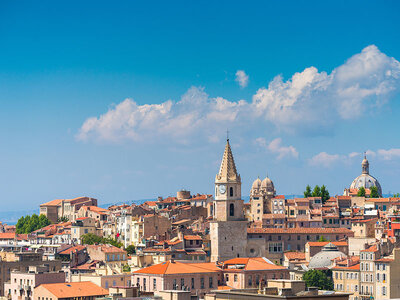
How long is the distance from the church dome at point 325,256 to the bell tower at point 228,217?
28.2 ft

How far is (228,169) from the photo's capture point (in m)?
112

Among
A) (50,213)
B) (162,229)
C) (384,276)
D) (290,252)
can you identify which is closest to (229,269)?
(384,276)

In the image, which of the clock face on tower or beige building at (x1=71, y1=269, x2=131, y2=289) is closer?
beige building at (x1=71, y1=269, x2=131, y2=289)

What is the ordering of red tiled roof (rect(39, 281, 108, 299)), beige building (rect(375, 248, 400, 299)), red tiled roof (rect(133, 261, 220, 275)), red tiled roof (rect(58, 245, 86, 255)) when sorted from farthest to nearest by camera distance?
red tiled roof (rect(58, 245, 86, 255)) < beige building (rect(375, 248, 400, 299)) < red tiled roof (rect(133, 261, 220, 275)) < red tiled roof (rect(39, 281, 108, 299))

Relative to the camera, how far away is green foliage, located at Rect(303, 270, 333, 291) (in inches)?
4033

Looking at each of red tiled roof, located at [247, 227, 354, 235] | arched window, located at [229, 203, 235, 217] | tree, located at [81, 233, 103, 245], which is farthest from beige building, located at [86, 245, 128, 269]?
tree, located at [81, 233, 103, 245]

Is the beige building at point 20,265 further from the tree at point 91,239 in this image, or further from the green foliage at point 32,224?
the green foliage at point 32,224

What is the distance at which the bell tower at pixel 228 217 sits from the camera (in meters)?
108

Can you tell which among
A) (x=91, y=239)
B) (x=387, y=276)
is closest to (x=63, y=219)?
(x=91, y=239)

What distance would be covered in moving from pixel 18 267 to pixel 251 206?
6081 cm

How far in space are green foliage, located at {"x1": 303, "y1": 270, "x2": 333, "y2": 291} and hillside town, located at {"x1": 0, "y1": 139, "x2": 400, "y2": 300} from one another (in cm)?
15

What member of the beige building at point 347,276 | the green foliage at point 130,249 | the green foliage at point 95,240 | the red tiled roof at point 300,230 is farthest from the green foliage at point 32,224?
the beige building at point 347,276

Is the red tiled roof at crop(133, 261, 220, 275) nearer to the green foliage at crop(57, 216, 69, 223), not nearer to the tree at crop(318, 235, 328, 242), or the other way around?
the tree at crop(318, 235, 328, 242)

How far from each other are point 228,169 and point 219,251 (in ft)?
32.4
